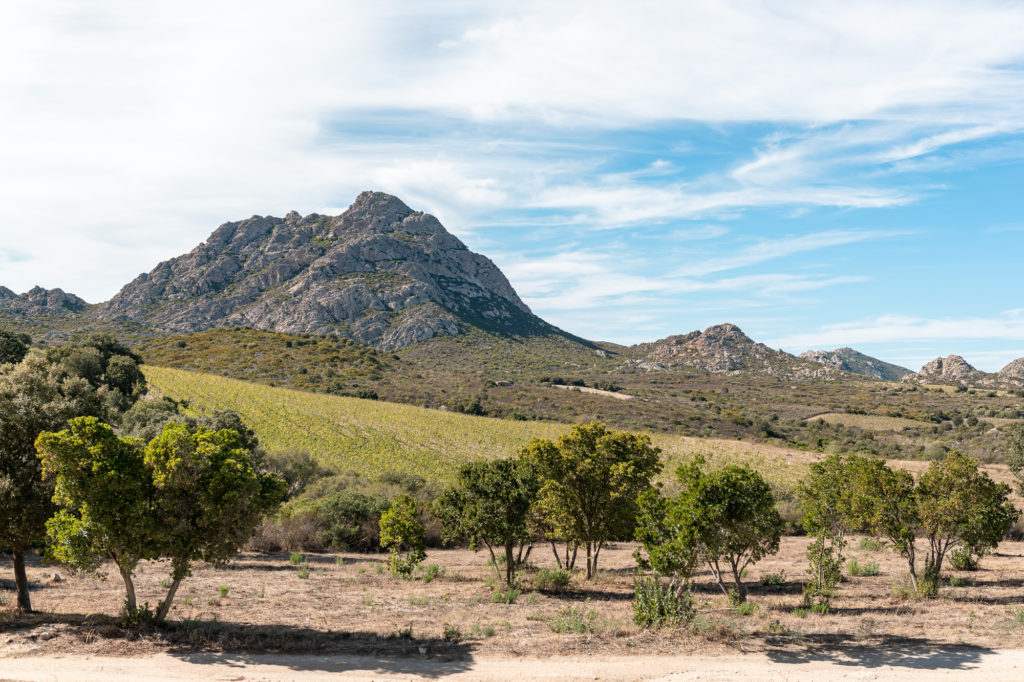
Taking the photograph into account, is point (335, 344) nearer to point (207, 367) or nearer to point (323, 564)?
point (207, 367)

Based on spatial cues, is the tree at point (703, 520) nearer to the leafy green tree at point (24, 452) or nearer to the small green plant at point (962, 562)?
the small green plant at point (962, 562)

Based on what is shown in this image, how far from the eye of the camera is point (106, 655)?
1266 cm

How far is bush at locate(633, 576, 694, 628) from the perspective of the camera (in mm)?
14992

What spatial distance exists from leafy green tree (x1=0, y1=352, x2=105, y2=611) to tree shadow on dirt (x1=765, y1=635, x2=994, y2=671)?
1778 centimetres

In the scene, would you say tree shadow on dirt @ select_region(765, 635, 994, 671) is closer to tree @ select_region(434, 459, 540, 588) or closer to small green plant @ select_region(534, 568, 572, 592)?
small green plant @ select_region(534, 568, 572, 592)

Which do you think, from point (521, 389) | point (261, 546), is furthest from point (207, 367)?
point (261, 546)

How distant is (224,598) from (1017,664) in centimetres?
2127

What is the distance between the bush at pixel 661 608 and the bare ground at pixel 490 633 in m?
0.41

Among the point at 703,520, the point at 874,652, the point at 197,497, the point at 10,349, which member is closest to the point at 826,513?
the point at 874,652

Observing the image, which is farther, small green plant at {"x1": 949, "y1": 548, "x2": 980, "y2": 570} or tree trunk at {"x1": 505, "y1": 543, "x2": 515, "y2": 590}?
small green plant at {"x1": 949, "y1": 548, "x2": 980, "y2": 570}

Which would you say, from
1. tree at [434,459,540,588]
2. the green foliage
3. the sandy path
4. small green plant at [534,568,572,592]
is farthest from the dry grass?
tree at [434,459,540,588]

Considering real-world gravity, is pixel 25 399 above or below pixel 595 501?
above

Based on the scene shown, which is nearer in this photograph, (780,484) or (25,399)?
(25,399)

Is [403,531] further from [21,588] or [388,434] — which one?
[388,434]
